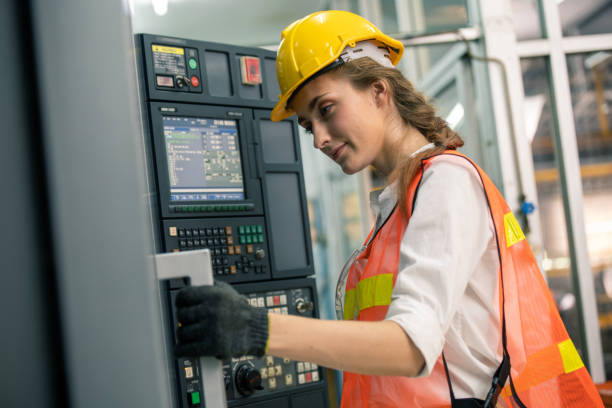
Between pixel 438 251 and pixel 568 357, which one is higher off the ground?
pixel 438 251

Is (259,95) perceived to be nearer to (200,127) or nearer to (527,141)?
(200,127)

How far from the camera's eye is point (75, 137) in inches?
17.5

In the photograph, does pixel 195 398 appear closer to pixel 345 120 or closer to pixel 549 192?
pixel 345 120

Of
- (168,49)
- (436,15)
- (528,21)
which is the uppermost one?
(436,15)

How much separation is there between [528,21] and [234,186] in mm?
2442

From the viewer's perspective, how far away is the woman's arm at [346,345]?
27.2 inches

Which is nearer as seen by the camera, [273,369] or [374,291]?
[374,291]

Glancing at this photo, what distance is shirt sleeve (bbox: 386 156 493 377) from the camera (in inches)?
30.0

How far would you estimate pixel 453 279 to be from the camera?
81 cm

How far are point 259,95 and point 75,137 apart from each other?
3.94 feet

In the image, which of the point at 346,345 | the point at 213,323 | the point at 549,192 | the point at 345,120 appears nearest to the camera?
the point at 213,323

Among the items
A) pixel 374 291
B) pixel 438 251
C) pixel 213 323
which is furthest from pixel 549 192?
pixel 213 323

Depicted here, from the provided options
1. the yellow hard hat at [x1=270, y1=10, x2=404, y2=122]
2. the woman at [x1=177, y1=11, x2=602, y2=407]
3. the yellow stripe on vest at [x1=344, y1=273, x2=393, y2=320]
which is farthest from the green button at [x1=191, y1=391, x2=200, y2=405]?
the yellow hard hat at [x1=270, y1=10, x2=404, y2=122]

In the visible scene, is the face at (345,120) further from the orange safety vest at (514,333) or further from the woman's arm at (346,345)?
the woman's arm at (346,345)
